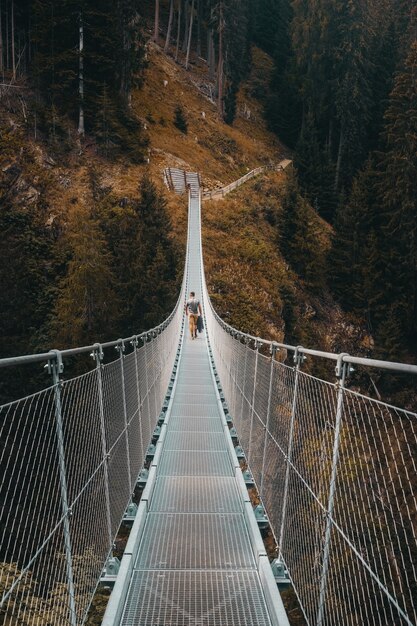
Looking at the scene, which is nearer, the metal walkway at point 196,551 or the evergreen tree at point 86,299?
the metal walkway at point 196,551

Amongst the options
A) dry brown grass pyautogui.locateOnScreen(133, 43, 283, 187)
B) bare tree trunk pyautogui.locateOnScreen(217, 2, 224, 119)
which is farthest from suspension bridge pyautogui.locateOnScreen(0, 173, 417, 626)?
bare tree trunk pyautogui.locateOnScreen(217, 2, 224, 119)

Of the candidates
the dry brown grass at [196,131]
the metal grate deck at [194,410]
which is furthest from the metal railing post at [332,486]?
the dry brown grass at [196,131]

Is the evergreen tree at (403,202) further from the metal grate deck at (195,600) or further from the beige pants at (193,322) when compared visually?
the metal grate deck at (195,600)

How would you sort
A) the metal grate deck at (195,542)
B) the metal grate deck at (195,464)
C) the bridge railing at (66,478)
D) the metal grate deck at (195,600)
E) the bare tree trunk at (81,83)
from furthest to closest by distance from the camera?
the bare tree trunk at (81,83) → the metal grate deck at (195,464) → the metal grate deck at (195,542) → the metal grate deck at (195,600) → the bridge railing at (66,478)

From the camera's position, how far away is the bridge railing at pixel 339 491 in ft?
5.39

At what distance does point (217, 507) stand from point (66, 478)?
231 cm

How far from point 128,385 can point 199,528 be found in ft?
4.29

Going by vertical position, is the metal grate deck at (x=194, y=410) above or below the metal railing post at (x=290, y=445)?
below

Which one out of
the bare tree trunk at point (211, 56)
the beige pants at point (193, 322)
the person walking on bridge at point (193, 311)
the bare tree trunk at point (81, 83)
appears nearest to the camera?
the person walking on bridge at point (193, 311)

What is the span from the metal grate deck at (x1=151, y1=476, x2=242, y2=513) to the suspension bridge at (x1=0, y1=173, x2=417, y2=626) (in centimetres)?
2

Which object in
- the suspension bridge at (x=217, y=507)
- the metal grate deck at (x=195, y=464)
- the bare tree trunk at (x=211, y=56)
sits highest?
the bare tree trunk at (x=211, y=56)

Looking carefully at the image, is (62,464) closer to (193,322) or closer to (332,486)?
(332,486)

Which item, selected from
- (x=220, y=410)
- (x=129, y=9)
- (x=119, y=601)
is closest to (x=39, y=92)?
(x=129, y=9)

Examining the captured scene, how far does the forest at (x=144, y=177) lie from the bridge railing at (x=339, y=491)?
1632cm
